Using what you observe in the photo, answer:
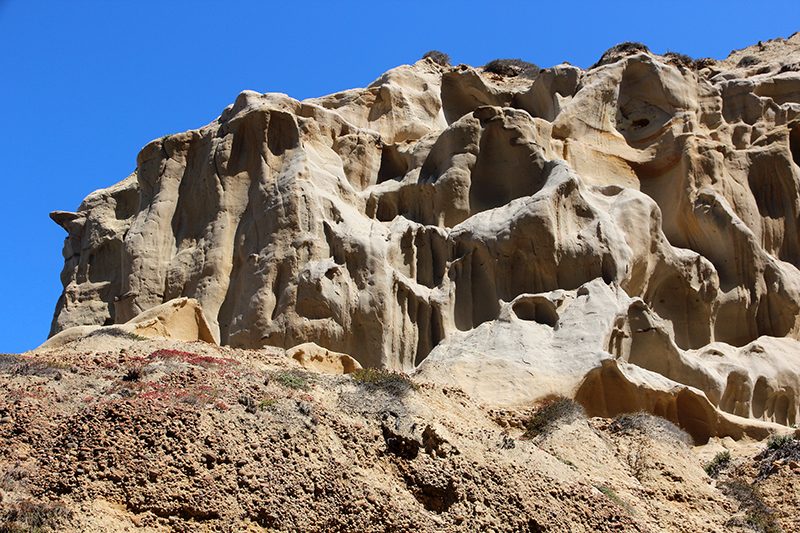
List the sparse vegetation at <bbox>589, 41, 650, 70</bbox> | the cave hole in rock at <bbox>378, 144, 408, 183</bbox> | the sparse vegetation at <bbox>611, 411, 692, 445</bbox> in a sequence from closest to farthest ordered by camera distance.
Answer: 1. the sparse vegetation at <bbox>611, 411, 692, 445</bbox>
2. the cave hole in rock at <bbox>378, 144, 408, 183</bbox>
3. the sparse vegetation at <bbox>589, 41, 650, 70</bbox>

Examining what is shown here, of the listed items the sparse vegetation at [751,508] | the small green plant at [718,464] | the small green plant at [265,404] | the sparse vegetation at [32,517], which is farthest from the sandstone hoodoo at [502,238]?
the sparse vegetation at [32,517]

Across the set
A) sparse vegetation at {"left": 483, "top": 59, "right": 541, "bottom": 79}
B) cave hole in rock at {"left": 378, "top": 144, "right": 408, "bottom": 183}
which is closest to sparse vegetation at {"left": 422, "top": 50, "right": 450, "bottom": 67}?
sparse vegetation at {"left": 483, "top": 59, "right": 541, "bottom": 79}

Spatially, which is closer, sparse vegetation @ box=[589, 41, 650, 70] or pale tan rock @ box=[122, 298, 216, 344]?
pale tan rock @ box=[122, 298, 216, 344]

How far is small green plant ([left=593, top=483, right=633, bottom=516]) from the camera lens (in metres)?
12.9

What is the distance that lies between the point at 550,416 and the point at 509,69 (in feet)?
72.7

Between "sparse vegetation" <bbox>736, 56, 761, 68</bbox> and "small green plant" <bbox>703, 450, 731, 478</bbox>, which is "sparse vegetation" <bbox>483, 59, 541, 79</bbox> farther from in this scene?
"small green plant" <bbox>703, 450, 731, 478</bbox>

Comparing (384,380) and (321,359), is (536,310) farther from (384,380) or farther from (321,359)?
(384,380)

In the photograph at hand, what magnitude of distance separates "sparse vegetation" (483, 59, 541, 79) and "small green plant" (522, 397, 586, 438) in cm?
2104

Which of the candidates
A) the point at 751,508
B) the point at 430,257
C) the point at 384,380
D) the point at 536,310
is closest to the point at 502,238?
the point at 430,257

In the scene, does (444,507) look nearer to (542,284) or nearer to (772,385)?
(542,284)

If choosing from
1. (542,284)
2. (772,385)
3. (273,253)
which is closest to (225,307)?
(273,253)

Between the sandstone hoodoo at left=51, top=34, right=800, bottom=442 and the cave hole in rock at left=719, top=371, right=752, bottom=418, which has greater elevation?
the sandstone hoodoo at left=51, top=34, right=800, bottom=442

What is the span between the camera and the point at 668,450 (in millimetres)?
15000

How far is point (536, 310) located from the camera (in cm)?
2058
